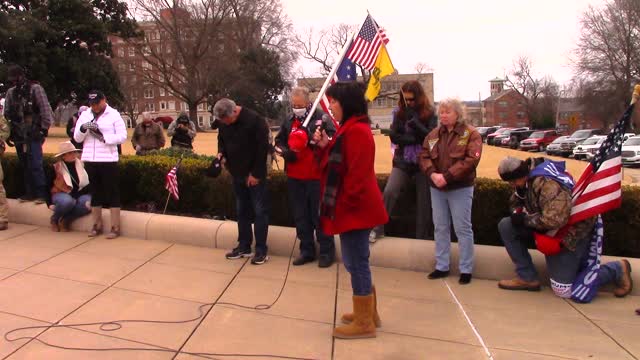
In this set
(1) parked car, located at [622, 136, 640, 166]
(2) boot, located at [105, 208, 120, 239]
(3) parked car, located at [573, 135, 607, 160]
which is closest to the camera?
(2) boot, located at [105, 208, 120, 239]

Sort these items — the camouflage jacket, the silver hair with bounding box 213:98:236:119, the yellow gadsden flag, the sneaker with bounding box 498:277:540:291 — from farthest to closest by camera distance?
1. the yellow gadsden flag
2. the silver hair with bounding box 213:98:236:119
3. the sneaker with bounding box 498:277:540:291
4. the camouflage jacket

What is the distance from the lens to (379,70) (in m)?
5.75

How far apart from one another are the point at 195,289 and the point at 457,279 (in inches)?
94.8

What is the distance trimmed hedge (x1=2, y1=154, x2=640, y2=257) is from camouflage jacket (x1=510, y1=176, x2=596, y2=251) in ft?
3.44

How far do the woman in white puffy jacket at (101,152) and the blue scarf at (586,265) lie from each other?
454 cm

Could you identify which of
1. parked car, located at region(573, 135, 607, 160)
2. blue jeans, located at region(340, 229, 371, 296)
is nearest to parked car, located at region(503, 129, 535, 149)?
parked car, located at region(573, 135, 607, 160)

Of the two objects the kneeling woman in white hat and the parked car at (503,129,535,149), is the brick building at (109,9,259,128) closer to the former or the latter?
the parked car at (503,129,535,149)

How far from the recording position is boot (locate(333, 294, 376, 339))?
360 cm

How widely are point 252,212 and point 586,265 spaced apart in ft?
10.2

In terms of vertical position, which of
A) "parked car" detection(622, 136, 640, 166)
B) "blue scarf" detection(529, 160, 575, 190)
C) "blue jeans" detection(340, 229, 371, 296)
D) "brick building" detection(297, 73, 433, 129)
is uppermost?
"brick building" detection(297, 73, 433, 129)

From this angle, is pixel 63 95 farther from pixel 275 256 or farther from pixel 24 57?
pixel 275 256

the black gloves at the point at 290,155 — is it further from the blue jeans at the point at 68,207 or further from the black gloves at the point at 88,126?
the blue jeans at the point at 68,207

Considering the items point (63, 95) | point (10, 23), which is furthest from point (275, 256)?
point (63, 95)

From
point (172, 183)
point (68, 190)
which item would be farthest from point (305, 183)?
point (68, 190)
